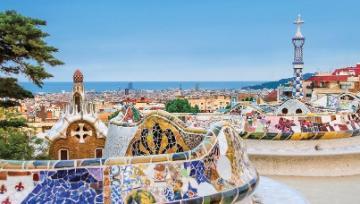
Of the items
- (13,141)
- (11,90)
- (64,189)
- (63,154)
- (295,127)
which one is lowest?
(63,154)

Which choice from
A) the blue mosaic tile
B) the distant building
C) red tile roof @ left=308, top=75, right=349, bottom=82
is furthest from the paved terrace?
red tile roof @ left=308, top=75, right=349, bottom=82

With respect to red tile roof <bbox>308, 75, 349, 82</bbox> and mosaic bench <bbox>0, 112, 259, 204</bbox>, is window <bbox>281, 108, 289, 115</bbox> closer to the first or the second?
mosaic bench <bbox>0, 112, 259, 204</bbox>

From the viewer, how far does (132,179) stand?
5.15 m

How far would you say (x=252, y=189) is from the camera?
625 centimetres

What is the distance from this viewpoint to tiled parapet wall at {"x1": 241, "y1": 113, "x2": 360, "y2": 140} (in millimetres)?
15102

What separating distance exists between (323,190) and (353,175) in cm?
242

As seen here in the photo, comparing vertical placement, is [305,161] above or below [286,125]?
below

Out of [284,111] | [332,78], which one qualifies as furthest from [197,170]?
[332,78]

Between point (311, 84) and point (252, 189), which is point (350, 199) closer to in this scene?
point (252, 189)

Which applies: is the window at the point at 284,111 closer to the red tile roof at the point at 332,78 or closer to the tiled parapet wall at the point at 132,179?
the tiled parapet wall at the point at 132,179

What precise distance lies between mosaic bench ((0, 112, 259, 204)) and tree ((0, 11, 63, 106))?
306 inches

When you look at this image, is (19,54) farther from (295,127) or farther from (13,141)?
(295,127)

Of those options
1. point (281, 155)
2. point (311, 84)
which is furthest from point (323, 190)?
point (311, 84)

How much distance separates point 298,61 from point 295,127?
13.9 metres
